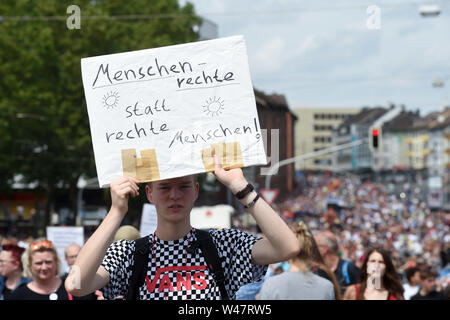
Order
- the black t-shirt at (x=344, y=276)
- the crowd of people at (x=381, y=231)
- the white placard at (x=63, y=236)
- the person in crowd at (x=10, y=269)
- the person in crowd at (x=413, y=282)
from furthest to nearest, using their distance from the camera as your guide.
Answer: the crowd of people at (x=381, y=231) → the white placard at (x=63, y=236) → the person in crowd at (x=413, y=282) → the black t-shirt at (x=344, y=276) → the person in crowd at (x=10, y=269)

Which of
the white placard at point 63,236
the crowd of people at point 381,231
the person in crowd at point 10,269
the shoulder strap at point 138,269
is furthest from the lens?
the crowd of people at point 381,231

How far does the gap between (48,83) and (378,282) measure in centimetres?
2711

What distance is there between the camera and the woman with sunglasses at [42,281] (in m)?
6.35

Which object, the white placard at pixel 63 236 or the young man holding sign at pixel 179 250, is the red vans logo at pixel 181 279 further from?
the white placard at pixel 63 236

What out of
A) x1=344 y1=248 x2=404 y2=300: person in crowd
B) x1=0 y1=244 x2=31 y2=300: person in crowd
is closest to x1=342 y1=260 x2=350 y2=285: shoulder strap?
x1=344 y1=248 x2=404 y2=300: person in crowd

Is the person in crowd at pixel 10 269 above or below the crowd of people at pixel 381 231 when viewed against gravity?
above

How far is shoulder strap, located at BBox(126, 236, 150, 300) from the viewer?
3439mm

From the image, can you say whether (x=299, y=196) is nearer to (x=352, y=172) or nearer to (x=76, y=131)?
(x=76, y=131)

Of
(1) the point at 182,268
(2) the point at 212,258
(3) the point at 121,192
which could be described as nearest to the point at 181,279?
(1) the point at 182,268

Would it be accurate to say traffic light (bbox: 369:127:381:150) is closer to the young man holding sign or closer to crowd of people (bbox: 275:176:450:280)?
crowd of people (bbox: 275:176:450:280)

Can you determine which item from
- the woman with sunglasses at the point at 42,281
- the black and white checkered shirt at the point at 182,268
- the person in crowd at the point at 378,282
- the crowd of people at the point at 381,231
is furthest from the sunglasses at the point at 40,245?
the crowd of people at the point at 381,231

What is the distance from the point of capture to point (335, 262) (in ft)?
29.0

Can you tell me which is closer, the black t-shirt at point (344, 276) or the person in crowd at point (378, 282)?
the person in crowd at point (378, 282)

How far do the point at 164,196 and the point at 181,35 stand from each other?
36731mm
